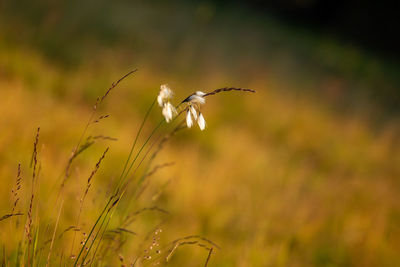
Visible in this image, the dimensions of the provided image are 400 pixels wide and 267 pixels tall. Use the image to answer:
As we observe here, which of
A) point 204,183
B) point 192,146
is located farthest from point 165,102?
point 192,146

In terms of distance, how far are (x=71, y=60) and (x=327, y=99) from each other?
4.29m

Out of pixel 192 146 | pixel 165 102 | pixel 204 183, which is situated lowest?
pixel 165 102

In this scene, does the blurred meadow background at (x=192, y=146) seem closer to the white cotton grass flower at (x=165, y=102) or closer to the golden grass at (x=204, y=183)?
the golden grass at (x=204, y=183)

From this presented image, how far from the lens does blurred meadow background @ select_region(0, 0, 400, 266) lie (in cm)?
214

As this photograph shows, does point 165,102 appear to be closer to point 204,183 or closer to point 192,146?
point 204,183

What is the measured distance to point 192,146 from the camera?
3.52 meters

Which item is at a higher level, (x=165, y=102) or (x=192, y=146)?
(x=192, y=146)

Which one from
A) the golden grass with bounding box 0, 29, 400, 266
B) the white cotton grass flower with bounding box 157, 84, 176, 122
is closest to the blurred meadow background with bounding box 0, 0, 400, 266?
the golden grass with bounding box 0, 29, 400, 266

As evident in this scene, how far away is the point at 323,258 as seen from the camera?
2.66 meters

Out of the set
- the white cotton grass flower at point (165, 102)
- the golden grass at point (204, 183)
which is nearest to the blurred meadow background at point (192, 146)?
the golden grass at point (204, 183)

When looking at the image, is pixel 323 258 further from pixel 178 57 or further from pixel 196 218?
pixel 178 57

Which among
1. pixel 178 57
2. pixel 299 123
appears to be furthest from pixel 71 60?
pixel 299 123

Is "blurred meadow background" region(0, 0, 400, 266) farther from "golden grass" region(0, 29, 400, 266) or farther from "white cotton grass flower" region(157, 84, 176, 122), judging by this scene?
"white cotton grass flower" region(157, 84, 176, 122)

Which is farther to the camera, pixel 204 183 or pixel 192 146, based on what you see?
pixel 192 146
